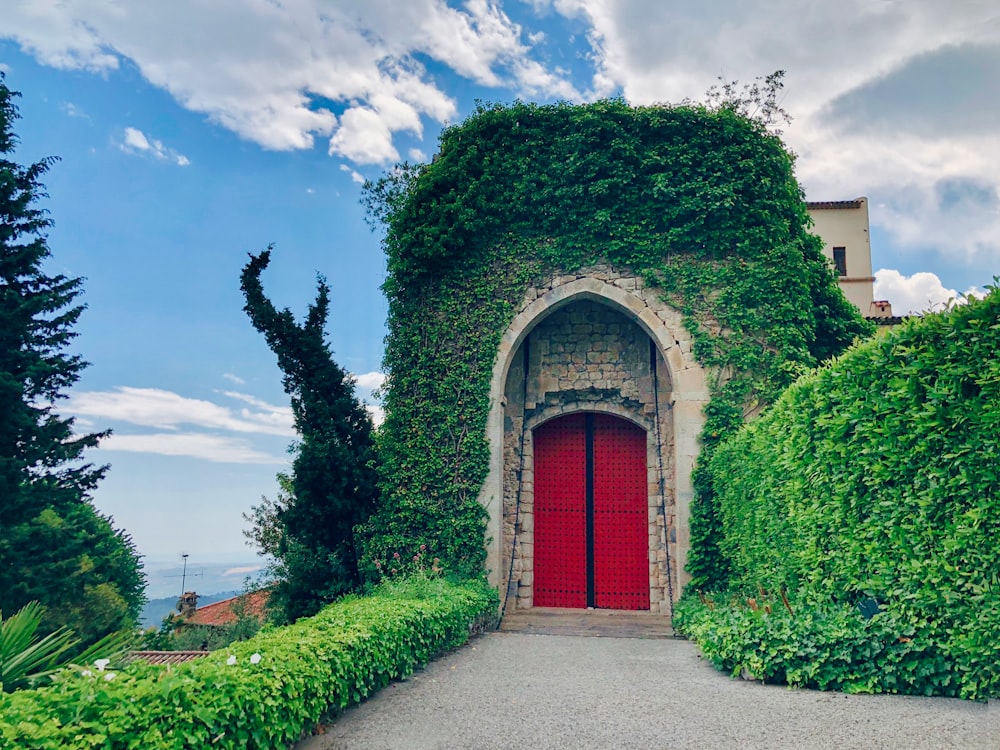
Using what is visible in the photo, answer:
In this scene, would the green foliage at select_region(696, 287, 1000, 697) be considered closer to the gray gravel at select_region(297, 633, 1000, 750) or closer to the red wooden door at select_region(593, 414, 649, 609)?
the gray gravel at select_region(297, 633, 1000, 750)

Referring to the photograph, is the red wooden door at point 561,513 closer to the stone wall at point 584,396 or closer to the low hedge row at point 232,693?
the stone wall at point 584,396

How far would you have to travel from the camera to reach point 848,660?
4.97 m

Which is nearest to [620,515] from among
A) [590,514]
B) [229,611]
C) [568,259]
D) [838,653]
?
[590,514]

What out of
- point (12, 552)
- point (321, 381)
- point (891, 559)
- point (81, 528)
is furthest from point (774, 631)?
point (81, 528)

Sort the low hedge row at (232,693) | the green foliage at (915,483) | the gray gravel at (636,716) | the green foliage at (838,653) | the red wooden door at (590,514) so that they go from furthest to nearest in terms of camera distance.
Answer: the red wooden door at (590,514)
the green foliage at (838,653)
the green foliage at (915,483)
the gray gravel at (636,716)
the low hedge row at (232,693)

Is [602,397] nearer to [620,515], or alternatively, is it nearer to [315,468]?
[620,515]

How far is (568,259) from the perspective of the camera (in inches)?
418

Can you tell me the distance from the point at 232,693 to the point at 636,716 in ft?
8.51

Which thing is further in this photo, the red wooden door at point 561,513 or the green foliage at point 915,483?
the red wooden door at point 561,513

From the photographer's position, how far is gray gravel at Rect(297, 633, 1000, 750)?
4.16m

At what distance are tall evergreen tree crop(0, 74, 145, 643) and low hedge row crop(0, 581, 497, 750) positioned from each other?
7.13 metres

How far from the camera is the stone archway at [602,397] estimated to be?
33.2 feet

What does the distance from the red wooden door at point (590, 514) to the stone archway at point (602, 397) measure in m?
0.23

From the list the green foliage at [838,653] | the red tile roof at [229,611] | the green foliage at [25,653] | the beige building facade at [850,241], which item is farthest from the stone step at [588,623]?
the beige building facade at [850,241]
